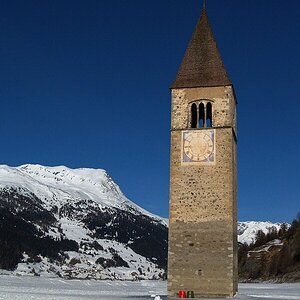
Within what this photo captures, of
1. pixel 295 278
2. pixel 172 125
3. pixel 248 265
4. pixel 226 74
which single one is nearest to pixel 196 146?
pixel 172 125

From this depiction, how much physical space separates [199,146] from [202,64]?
6.41 m

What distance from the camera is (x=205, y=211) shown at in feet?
123

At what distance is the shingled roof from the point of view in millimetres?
40125

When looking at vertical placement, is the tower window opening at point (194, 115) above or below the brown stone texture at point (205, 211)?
above

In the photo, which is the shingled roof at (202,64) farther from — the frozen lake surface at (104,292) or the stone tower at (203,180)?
the frozen lake surface at (104,292)

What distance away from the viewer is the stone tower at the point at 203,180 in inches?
1435

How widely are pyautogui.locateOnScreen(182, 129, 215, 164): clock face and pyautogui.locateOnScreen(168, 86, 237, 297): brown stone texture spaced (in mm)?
283

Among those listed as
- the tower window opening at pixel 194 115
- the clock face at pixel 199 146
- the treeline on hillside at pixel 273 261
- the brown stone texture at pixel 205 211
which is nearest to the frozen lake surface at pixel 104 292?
the brown stone texture at pixel 205 211

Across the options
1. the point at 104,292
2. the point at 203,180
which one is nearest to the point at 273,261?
the point at 104,292

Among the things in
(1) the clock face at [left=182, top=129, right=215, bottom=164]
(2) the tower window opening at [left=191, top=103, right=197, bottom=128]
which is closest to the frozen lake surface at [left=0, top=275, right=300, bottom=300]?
(1) the clock face at [left=182, top=129, right=215, bottom=164]

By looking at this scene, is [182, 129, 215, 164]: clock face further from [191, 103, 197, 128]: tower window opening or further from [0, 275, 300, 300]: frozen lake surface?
[0, 275, 300, 300]: frozen lake surface

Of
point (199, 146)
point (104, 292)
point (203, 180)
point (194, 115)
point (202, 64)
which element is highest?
point (202, 64)

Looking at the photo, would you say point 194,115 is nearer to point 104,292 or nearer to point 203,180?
point 203,180

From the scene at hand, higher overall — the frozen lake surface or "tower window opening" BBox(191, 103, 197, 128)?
"tower window opening" BBox(191, 103, 197, 128)
